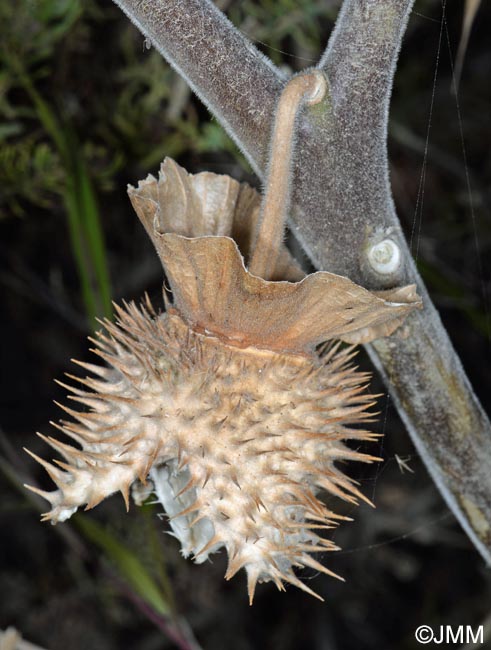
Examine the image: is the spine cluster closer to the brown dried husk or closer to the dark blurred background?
the brown dried husk

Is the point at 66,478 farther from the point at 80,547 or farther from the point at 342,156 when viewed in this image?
the point at 80,547

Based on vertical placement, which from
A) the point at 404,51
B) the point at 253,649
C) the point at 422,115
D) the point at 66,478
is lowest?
the point at 253,649

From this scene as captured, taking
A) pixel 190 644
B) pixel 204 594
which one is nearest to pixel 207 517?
pixel 190 644

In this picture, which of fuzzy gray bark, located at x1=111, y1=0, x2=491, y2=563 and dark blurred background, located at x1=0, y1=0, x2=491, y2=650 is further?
dark blurred background, located at x1=0, y1=0, x2=491, y2=650

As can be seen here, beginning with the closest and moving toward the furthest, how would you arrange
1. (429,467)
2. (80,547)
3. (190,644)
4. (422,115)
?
1. (429,467)
2. (190,644)
3. (80,547)
4. (422,115)

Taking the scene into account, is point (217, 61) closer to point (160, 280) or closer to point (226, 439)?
point (226, 439)

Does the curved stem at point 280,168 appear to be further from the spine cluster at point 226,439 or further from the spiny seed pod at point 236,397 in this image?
the spine cluster at point 226,439

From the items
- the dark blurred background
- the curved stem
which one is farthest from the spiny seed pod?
the dark blurred background
